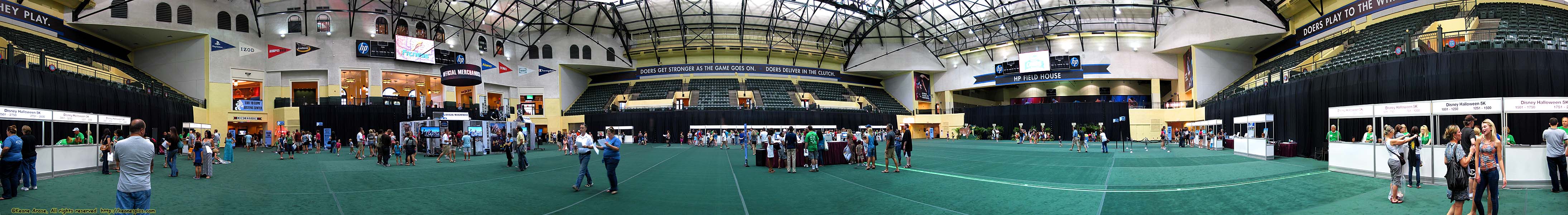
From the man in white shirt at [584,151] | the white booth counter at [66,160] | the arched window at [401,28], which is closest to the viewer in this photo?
the man in white shirt at [584,151]

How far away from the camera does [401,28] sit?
3762 cm

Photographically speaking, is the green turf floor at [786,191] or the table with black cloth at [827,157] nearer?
the green turf floor at [786,191]

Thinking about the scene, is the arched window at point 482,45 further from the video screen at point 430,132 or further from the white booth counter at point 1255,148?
the white booth counter at point 1255,148

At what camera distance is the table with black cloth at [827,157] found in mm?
14508

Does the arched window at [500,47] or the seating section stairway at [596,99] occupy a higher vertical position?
the arched window at [500,47]

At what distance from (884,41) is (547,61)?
848 inches

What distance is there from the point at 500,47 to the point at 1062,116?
31863 millimetres

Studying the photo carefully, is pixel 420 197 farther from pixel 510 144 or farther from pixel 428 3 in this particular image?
pixel 428 3

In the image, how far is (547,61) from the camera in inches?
1756

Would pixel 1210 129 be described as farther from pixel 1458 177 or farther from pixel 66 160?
pixel 66 160

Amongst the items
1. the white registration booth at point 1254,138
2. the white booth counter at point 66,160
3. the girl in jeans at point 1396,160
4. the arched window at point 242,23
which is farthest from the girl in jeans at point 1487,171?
the arched window at point 242,23

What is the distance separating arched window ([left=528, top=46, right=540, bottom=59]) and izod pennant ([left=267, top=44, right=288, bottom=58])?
12269 millimetres

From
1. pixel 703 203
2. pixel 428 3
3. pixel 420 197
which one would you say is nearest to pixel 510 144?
pixel 420 197

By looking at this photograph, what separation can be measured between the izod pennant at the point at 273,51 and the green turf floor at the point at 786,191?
2431 cm
